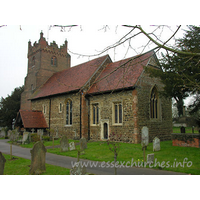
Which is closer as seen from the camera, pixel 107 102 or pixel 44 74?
pixel 107 102

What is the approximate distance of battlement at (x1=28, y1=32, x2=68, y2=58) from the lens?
94.9ft

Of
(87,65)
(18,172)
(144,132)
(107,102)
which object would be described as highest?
(87,65)

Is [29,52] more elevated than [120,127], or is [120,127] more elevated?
[29,52]

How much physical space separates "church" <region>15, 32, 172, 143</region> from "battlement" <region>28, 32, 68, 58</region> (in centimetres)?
773

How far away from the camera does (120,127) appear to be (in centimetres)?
1516

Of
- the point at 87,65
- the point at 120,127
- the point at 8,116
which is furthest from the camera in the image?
the point at 8,116

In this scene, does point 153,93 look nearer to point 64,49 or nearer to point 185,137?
point 185,137

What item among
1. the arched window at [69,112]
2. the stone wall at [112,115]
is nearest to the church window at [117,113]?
the stone wall at [112,115]

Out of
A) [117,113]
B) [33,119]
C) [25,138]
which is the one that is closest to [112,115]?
[117,113]

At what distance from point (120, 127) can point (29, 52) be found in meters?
24.1

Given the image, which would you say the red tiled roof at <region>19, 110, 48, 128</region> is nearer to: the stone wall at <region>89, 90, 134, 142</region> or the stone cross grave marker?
the stone cross grave marker

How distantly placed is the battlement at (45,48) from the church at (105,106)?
25.4 feet

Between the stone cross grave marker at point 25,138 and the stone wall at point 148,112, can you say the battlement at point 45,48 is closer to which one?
the stone cross grave marker at point 25,138

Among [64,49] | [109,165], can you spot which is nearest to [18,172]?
[109,165]
